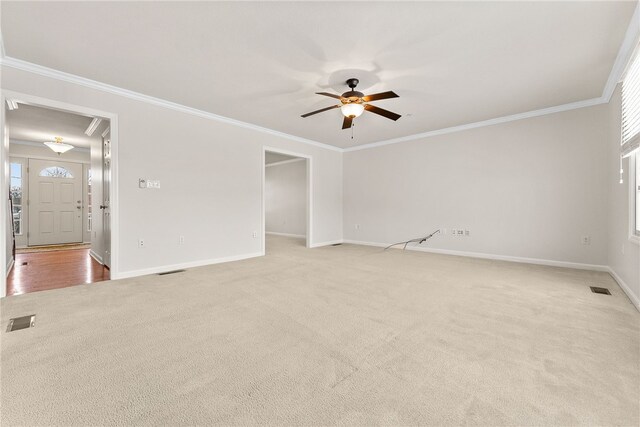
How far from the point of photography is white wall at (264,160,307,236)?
884 cm

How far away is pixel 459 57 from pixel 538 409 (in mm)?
A: 3045

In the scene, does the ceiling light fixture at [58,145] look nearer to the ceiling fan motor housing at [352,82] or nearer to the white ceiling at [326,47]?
the white ceiling at [326,47]

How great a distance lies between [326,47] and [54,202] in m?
8.10

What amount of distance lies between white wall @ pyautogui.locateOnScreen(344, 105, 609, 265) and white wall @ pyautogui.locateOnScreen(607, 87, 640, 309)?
261mm

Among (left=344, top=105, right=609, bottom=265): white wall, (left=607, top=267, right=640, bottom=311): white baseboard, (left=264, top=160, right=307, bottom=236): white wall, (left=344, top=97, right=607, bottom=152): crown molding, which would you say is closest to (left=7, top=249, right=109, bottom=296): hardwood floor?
(left=264, top=160, right=307, bottom=236): white wall

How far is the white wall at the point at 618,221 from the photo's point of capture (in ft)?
9.54

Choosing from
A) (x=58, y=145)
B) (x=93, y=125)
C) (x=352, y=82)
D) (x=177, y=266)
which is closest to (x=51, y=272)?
(x=177, y=266)

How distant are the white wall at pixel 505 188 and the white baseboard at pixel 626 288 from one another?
389 millimetres

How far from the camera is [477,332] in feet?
7.07

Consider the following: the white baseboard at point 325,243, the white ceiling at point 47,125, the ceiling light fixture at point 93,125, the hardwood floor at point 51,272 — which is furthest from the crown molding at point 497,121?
the hardwood floor at point 51,272

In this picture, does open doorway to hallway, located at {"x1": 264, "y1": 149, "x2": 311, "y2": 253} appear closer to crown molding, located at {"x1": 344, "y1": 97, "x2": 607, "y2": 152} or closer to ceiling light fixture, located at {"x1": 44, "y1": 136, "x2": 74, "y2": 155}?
crown molding, located at {"x1": 344, "y1": 97, "x2": 607, "y2": 152}

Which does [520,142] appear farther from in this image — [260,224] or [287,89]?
[260,224]

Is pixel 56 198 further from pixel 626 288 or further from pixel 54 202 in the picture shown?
pixel 626 288

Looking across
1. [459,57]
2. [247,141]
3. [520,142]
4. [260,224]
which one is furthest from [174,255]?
[520,142]
